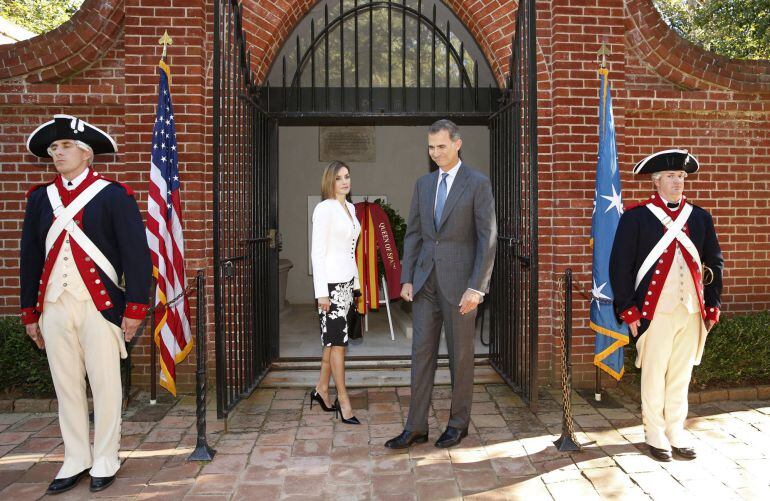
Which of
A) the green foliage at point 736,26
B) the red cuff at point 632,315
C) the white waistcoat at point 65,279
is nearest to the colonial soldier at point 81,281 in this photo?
the white waistcoat at point 65,279

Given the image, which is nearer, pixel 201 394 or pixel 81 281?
pixel 81 281

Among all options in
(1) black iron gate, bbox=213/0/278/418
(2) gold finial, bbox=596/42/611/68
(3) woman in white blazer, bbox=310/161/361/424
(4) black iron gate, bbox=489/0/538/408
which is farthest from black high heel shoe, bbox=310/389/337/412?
(2) gold finial, bbox=596/42/611/68

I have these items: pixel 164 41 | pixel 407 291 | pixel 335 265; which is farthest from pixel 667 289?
pixel 164 41

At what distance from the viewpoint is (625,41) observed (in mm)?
5770

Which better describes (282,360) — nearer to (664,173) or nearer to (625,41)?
(664,173)

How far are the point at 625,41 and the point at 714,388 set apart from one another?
3104 mm

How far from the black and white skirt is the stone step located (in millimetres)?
1102

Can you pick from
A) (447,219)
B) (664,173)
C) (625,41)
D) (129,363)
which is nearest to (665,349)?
(664,173)

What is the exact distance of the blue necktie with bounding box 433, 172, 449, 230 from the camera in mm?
4246

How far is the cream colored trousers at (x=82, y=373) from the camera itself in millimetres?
3701

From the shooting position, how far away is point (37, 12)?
16.6 metres

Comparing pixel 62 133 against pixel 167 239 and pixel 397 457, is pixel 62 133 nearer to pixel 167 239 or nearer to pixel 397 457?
pixel 167 239

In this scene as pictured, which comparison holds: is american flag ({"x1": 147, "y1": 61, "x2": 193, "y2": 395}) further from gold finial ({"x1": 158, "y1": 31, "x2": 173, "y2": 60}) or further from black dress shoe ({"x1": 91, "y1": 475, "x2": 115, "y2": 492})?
black dress shoe ({"x1": 91, "y1": 475, "x2": 115, "y2": 492})

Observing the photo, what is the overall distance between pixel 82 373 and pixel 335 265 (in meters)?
1.81
